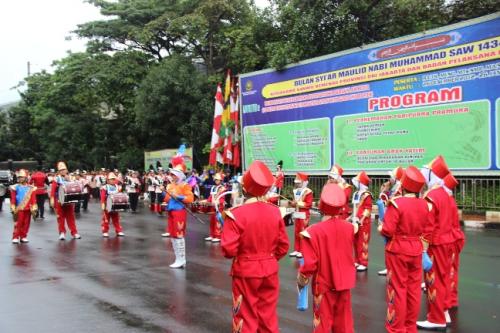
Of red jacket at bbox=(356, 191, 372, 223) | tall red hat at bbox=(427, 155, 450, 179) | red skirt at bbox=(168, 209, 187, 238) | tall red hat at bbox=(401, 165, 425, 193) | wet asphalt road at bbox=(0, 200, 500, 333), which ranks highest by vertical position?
tall red hat at bbox=(427, 155, 450, 179)

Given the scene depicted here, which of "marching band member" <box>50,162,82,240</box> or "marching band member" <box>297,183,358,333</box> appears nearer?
"marching band member" <box>297,183,358,333</box>

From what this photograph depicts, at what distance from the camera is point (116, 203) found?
14.0 m

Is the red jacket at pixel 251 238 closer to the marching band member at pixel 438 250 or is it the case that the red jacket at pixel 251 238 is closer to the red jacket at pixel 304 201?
the marching band member at pixel 438 250

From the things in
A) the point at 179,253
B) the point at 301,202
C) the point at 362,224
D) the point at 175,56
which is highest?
the point at 175,56

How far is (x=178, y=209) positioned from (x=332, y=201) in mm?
5747

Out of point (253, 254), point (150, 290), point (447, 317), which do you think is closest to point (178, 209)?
point (150, 290)

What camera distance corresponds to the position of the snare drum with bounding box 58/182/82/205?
44.8 ft

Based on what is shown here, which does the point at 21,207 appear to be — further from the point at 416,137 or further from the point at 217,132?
the point at 416,137

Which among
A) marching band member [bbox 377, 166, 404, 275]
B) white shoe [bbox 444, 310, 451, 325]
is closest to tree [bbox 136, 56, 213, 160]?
marching band member [bbox 377, 166, 404, 275]

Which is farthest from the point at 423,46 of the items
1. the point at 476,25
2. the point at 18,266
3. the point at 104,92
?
the point at 104,92

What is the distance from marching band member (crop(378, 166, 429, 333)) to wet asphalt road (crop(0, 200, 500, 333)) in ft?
2.17

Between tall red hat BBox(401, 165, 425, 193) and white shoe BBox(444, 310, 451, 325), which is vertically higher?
tall red hat BBox(401, 165, 425, 193)

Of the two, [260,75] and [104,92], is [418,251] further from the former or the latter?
[104,92]

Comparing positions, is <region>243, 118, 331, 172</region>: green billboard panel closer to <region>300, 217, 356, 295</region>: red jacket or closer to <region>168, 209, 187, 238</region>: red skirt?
<region>168, 209, 187, 238</region>: red skirt
